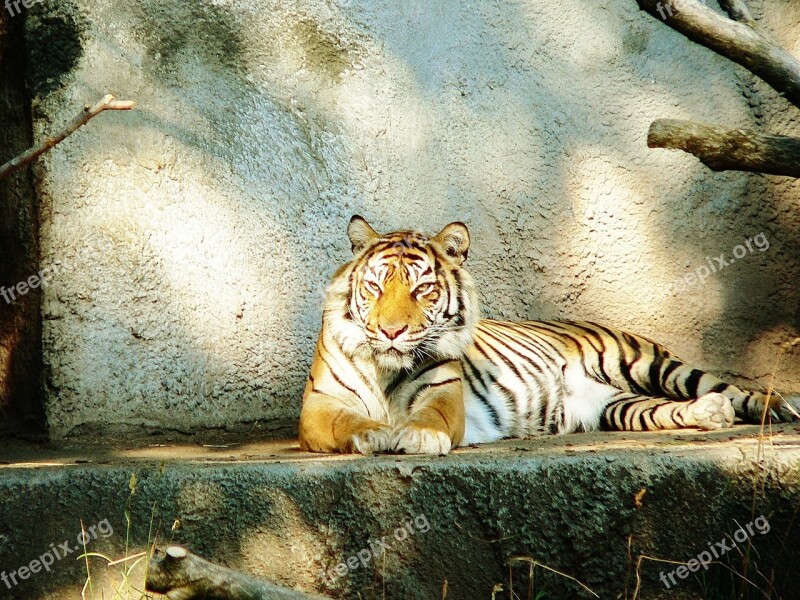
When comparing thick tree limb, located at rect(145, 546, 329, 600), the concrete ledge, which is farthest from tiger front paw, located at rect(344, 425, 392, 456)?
thick tree limb, located at rect(145, 546, 329, 600)

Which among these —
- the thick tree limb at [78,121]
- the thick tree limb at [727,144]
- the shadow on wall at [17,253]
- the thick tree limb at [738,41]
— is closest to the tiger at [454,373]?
the thick tree limb at [727,144]

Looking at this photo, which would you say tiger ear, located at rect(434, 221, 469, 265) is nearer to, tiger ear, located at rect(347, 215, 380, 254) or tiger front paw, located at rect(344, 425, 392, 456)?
tiger ear, located at rect(347, 215, 380, 254)

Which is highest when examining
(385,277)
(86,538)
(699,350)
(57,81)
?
(57,81)

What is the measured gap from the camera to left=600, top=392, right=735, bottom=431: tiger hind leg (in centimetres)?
445

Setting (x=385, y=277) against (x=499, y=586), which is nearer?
(x=499, y=586)

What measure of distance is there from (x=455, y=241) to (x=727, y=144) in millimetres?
1692

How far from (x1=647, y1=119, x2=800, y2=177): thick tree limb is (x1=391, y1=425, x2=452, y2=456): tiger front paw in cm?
128

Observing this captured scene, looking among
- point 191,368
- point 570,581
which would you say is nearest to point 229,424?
point 191,368

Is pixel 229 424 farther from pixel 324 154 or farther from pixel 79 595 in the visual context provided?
pixel 79 595

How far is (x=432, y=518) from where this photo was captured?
3.10 m

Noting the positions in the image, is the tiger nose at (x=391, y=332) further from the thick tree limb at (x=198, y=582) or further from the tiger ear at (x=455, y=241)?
the thick tree limb at (x=198, y=582)

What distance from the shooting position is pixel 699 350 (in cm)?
546

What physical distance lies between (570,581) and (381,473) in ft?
2.18

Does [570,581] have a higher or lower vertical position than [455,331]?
lower
